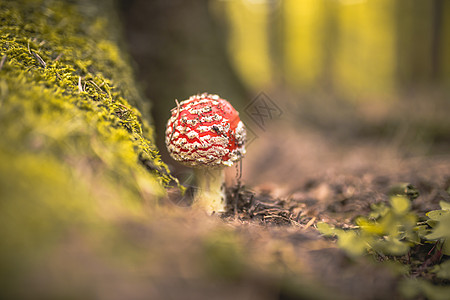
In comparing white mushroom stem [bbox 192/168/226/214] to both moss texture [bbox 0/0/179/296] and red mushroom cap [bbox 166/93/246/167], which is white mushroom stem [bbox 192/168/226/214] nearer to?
red mushroom cap [bbox 166/93/246/167]

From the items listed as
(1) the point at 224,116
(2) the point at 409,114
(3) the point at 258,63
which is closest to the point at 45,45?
(1) the point at 224,116

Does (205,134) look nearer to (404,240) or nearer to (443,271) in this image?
(404,240)

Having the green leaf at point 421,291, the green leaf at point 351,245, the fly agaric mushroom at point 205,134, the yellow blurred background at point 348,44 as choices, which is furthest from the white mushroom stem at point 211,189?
the yellow blurred background at point 348,44

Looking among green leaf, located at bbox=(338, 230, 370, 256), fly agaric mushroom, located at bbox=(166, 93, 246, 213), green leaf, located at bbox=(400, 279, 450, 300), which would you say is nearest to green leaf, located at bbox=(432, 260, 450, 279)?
green leaf, located at bbox=(400, 279, 450, 300)

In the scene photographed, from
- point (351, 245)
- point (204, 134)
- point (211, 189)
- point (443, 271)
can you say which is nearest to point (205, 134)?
point (204, 134)

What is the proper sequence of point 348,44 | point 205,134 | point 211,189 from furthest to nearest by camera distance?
point 348,44
point 211,189
point 205,134

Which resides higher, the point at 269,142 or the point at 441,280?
the point at 269,142

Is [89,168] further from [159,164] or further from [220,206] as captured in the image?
[220,206]
